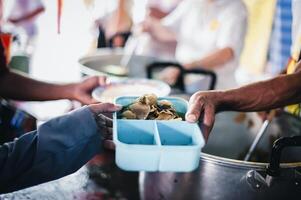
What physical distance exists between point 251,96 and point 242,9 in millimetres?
1725

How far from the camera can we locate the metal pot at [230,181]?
1.23 m

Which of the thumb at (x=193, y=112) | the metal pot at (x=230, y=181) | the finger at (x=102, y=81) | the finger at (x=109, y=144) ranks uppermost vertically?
the thumb at (x=193, y=112)

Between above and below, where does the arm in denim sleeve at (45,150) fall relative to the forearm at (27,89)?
above

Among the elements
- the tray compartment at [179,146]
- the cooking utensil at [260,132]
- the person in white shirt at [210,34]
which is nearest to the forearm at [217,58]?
the person in white shirt at [210,34]

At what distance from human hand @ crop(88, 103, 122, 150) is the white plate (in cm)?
50

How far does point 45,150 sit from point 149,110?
0.34 meters

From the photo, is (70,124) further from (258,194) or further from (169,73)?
(169,73)

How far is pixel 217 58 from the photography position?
3104mm

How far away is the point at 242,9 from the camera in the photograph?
10.4 ft

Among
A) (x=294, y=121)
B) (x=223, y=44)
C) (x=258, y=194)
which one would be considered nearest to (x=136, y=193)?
(x=258, y=194)

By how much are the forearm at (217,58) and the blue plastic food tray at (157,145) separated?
197cm

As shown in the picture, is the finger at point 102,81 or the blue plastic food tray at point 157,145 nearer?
the blue plastic food tray at point 157,145

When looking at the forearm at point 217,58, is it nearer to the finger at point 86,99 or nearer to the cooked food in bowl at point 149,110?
the finger at point 86,99

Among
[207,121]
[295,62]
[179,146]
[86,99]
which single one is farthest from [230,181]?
[86,99]
